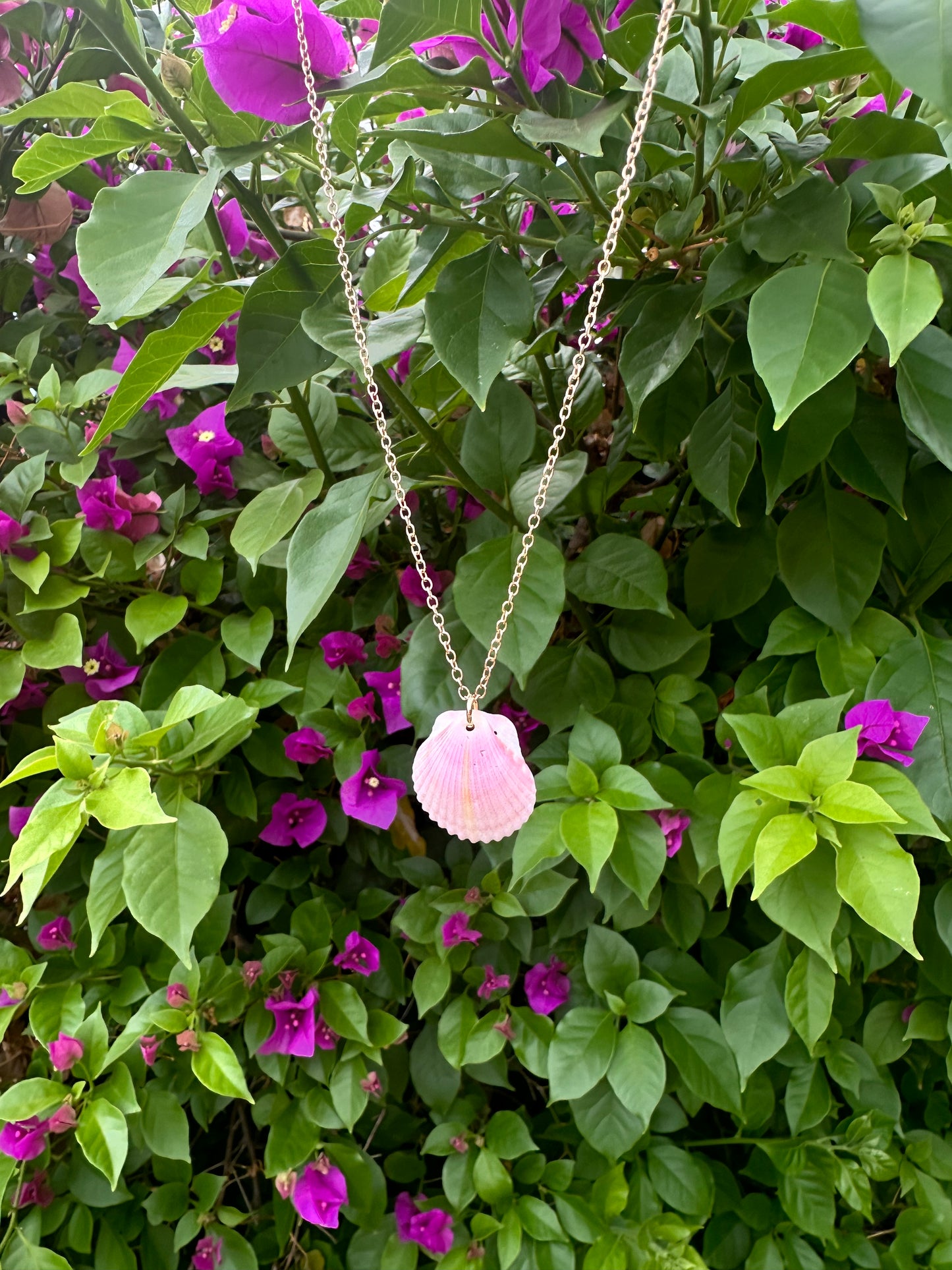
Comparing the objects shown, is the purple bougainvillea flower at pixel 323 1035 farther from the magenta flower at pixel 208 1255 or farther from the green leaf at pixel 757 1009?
the green leaf at pixel 757 1009

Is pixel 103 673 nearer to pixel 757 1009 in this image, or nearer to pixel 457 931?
pixel 457 931

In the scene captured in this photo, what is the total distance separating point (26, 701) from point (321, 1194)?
0.47 meters

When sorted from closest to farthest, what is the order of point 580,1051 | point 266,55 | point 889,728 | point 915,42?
point 915,42 → point 266,55 → point 889,728 → point 580,1051

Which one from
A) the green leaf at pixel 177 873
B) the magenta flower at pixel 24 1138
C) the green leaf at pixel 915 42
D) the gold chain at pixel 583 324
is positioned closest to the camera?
the green leaf at pixel 915 42

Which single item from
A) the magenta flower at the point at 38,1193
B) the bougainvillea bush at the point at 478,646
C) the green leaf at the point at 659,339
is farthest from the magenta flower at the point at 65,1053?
the green leaf at the point at 659,339

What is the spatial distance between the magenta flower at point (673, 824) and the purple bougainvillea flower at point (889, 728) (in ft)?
0.45

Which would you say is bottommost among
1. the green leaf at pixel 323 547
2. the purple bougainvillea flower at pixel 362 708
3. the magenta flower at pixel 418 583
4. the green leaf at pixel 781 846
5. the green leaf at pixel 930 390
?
the purple bougainvillea flower at pixel 362 708

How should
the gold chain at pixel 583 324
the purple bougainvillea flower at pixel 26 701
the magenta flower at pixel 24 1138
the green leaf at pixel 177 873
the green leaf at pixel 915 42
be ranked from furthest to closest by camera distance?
the purple bougainvillea flower at pixel 26 701 < the magenta flower at pixel 24 1138 < the green leaf at pixel 177 873 < the gold chain at pixel 583 324 < the green leaf at pixel 915 42

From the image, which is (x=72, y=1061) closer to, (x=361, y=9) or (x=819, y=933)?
(x=819, y=933)

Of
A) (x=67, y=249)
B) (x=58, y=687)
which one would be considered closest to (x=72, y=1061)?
(x=58, y=687)

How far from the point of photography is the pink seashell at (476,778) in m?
0.49

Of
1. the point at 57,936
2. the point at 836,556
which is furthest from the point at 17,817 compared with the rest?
the point at 836,556

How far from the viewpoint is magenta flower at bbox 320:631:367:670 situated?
680mm

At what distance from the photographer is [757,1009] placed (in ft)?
1.92
